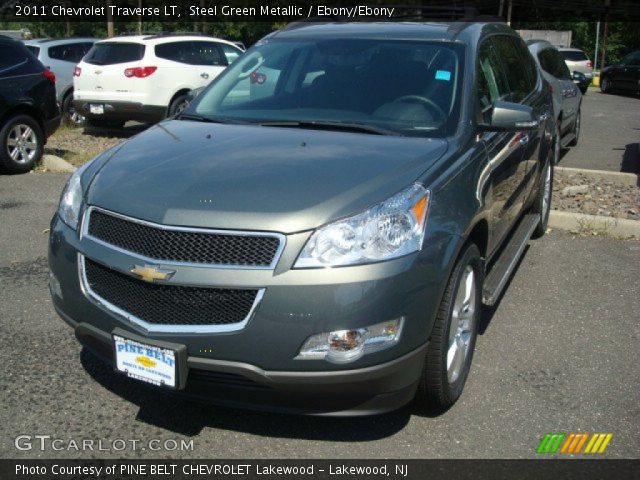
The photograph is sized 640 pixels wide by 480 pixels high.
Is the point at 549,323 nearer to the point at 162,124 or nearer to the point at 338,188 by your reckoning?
the point at 338,188

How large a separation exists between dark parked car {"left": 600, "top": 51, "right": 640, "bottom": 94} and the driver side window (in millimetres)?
22568

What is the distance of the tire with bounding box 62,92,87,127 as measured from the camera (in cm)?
1427

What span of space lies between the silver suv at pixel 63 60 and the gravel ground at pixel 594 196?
9.56 meters

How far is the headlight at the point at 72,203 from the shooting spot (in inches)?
135

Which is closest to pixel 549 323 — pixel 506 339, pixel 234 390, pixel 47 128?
pixel 506 339

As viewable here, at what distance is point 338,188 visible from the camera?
10.2ft

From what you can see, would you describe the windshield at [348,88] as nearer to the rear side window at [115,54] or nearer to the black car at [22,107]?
the black car at [22,107]

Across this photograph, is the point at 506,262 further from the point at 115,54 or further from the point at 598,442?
the point at 115,54

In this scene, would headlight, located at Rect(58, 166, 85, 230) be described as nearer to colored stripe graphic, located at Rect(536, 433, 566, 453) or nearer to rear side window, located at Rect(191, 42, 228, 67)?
colored stripe graphic, located at Rect(536, 433, 566, 453)

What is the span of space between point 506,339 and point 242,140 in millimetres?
2043

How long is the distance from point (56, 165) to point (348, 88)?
6371 millimetres

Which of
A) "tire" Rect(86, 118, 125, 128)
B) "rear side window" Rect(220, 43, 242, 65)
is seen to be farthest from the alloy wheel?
"rear side window" Rect(220, 43, 242, 65)

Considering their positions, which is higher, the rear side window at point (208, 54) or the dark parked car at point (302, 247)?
the dark parked car at point (302, 247)

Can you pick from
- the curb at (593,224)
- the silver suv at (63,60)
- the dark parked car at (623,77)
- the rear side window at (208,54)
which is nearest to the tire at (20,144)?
the rear side window at (208,54)
